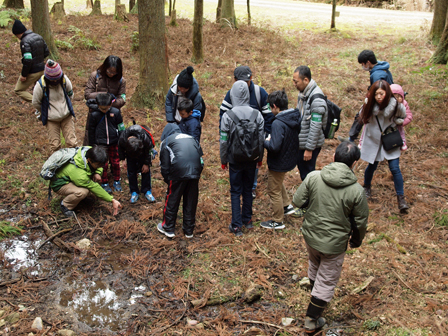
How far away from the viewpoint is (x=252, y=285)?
430 centimetres

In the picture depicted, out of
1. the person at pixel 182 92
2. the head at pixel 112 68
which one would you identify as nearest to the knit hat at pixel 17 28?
the head at pixel 112 68

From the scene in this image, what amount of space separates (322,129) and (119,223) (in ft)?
11.9

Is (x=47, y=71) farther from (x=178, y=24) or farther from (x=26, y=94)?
(x=178, y=24)

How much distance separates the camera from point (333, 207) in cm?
344

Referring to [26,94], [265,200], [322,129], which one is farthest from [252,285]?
[26,94]

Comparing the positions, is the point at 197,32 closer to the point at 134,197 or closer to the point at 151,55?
the point at 151,55

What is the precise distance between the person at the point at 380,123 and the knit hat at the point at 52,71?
5.29 m

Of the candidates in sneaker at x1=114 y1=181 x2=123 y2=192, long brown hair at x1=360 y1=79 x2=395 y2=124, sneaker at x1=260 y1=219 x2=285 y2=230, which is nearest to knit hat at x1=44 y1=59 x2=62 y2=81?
sneaker at x1=114 y1=181 x2=123 y2=192

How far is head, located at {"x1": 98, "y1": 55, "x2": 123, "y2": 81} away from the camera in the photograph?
237 inches

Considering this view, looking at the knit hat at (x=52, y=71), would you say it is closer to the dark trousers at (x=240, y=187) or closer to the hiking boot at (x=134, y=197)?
the hiking boot at (x=134, y=197)

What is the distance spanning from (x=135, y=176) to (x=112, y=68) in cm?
200

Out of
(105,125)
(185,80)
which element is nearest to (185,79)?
(185,80)

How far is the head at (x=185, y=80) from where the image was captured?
18.7 feet

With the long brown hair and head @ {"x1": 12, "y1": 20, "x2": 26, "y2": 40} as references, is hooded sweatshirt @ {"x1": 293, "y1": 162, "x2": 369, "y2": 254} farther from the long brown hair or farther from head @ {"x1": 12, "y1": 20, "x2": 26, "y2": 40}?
head @ {"x1": 12, "y1": 20, "x2": 26, "y2": 40}
